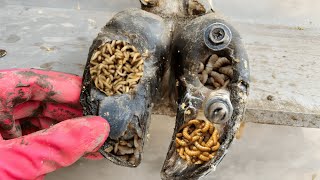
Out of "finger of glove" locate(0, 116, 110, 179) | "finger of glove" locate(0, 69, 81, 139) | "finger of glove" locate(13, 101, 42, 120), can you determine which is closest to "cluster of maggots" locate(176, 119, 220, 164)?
"finger of glove" locate(0, 116, 110, 179)

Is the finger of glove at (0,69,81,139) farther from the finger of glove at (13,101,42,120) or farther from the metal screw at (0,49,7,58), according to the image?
the metal screw at (0,49,7,58)

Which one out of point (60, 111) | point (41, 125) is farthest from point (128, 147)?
point (41, 125)

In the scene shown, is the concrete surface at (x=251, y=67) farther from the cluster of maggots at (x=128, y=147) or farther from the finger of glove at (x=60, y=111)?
the cluster of maggots at (x=128, y=147)

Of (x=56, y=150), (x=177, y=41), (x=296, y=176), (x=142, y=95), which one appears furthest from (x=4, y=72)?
(x=296, y=176)

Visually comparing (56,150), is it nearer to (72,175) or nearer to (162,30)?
(162,30)

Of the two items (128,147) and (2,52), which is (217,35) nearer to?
(128,147)

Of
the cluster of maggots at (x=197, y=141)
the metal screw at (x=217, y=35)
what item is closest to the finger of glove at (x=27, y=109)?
the cluster of maggots at (x=197, y=141)
